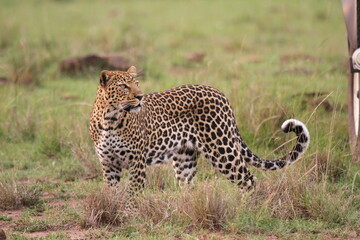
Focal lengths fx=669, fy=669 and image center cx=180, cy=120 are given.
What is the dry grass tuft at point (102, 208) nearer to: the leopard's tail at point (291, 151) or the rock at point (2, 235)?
the rock at point (2, 235)

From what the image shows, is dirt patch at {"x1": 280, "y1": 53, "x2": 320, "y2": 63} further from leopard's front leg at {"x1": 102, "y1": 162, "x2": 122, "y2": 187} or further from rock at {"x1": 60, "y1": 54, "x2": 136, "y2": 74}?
leopard's front leg at {"x1": 102, "y1": 162, "x2": 122, "y2": 187}

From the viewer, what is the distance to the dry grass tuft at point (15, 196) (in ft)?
A: 22.5

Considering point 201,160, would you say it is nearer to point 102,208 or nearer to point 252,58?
point 102,208

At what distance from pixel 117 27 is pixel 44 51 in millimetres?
3413

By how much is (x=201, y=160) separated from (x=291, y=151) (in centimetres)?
128

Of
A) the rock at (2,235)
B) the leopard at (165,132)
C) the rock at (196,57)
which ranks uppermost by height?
the rock at (196,57)

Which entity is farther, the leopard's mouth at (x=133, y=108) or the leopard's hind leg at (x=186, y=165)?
the leopard's hind leg at (x=186, y=165)

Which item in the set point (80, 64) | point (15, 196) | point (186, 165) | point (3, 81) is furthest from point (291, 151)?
point (3, 81)

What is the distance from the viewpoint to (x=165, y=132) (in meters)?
6.96

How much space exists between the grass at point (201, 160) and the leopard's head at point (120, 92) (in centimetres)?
84

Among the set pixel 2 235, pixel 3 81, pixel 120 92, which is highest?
pixel 120 92

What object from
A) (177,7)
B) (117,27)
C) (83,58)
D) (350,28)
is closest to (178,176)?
(350,28)

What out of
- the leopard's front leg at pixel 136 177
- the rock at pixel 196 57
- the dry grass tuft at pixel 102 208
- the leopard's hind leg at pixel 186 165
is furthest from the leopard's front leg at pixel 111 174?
the rock at pixel 196 57

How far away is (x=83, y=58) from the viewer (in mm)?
12391
